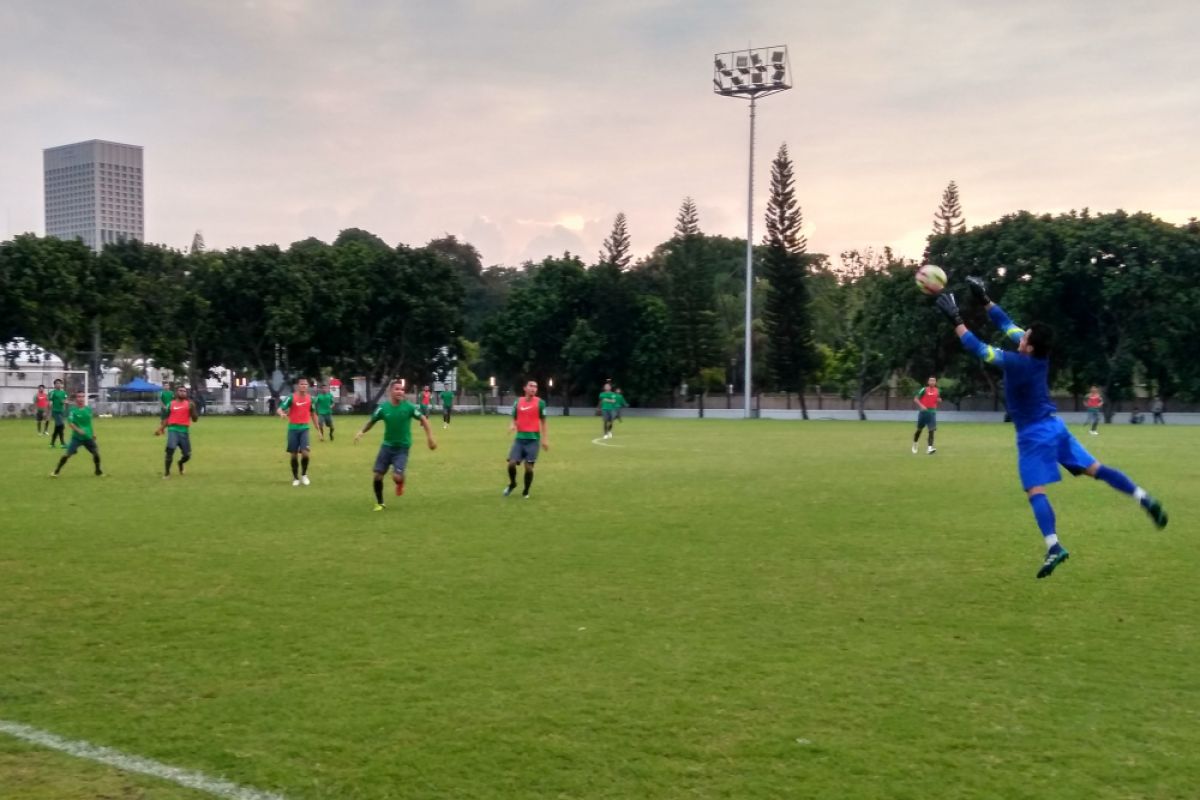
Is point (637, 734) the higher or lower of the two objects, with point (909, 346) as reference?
lower

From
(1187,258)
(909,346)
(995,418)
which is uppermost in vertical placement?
(1187,258)

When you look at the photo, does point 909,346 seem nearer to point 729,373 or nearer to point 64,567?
point 729,373

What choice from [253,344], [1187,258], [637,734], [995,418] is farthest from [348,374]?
[637,734]

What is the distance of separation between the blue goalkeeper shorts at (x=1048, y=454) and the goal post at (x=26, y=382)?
166 feet

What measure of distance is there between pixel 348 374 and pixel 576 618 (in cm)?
6139

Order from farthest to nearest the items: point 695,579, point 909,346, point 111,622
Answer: point 909,346 < point 695,579 < point 111,622

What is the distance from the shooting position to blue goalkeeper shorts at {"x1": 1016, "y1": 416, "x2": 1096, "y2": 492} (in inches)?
347

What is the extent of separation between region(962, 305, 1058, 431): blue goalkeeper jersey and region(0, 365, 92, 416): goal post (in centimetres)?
5047

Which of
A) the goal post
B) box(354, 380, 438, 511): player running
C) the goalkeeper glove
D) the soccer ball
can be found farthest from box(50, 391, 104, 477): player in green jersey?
the goal post

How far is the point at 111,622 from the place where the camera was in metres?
7.82

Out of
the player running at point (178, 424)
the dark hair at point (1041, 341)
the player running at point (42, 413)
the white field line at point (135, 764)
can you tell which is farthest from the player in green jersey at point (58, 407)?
the dark hair at point (1041, 341)

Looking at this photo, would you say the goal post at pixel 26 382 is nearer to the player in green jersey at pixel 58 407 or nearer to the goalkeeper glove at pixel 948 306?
the player in green jersey at pixel 58 407

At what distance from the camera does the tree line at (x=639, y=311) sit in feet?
177

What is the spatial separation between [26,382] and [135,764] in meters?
58.0
